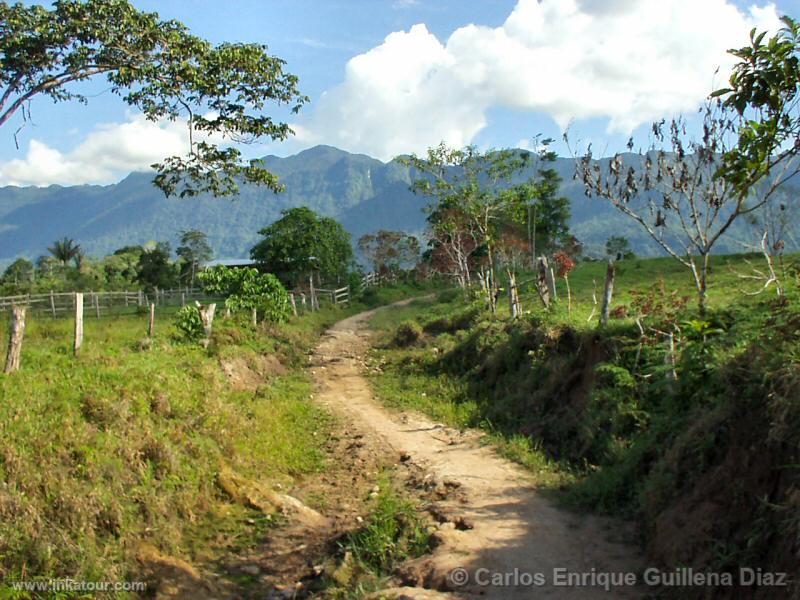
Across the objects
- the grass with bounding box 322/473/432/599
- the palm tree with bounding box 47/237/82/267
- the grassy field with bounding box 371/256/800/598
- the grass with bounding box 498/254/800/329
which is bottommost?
the grass with bounding box 322/473/432/599

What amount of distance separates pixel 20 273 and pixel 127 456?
51731 mm

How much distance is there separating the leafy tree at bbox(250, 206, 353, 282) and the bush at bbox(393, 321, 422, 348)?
21505mm

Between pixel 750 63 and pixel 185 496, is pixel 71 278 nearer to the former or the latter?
pixel 185 496

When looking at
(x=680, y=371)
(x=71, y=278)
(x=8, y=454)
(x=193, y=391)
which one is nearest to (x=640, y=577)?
(x=680, y=371)

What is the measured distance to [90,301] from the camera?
35344 mm

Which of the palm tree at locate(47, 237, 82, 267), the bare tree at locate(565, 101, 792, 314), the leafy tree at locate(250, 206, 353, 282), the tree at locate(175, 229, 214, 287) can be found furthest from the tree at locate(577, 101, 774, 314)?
the palm tree at locate(47, 237, 82, 267)

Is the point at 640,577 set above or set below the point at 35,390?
below

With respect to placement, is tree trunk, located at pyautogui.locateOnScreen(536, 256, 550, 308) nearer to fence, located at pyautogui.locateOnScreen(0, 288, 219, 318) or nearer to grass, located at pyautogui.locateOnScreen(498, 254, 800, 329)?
grass, located at pyautogui.locateOnScreen(498, 254, 800, 329)

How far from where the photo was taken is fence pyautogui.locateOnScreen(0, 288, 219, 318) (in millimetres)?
30891

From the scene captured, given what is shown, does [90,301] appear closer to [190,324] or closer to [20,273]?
[20,273]

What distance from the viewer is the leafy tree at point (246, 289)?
20.2 meters

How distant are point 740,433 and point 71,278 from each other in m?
53.7

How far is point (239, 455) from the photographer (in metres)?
9.84

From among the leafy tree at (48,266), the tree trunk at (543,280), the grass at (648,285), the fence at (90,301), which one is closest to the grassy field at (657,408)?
the grass at (648,285)
